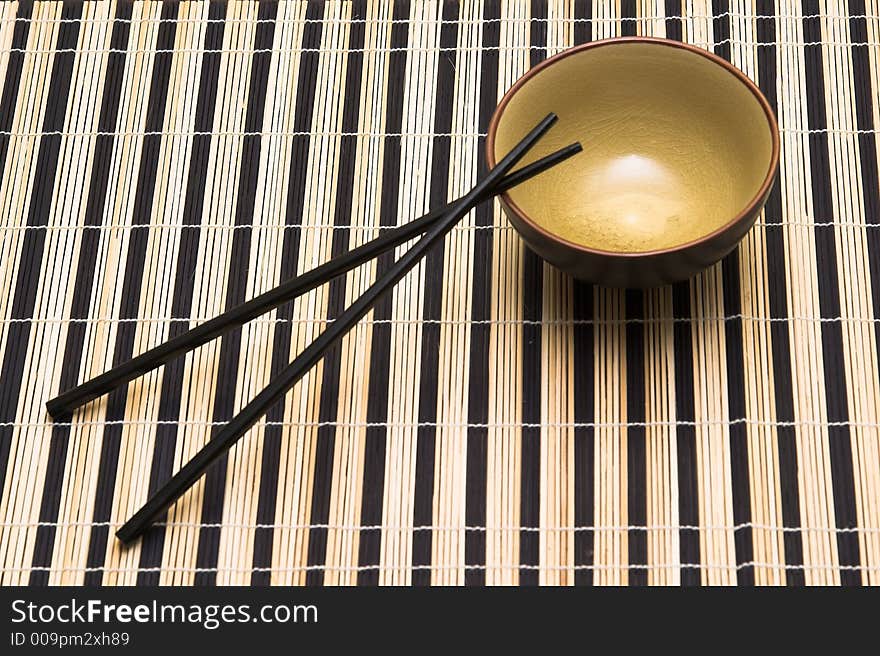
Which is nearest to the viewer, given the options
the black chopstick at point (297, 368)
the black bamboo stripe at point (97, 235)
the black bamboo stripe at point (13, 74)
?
the black chopstick at point (297, 368)

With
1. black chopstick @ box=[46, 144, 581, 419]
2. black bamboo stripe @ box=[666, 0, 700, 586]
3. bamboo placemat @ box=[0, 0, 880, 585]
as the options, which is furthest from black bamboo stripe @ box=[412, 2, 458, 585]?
black bamboo stripe @ box=[666, 0, 700, 586]

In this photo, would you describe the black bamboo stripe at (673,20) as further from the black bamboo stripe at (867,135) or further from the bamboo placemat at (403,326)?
the black bamboo stripe at (867,135)

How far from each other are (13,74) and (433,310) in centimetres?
62

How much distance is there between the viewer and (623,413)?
128 cm

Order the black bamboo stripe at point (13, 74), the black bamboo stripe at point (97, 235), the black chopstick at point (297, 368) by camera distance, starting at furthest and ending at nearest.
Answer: the black bamboo stripe at point (13, 74) < the black bamboo stripe at point (97, 235) < the black chopstick at point (297, 368)

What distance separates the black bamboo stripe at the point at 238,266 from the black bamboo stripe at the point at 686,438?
0.46 metres

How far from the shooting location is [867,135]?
1.41 meters

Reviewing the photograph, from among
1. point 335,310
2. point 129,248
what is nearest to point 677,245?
point 335,310

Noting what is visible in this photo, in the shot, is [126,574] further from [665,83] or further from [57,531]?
[665,83]

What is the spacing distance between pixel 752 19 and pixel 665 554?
670 mm

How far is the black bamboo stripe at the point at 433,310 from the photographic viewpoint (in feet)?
4.09

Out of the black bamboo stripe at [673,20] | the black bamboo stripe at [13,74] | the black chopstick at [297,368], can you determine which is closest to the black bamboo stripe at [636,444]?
the black chopstick at [297,368]

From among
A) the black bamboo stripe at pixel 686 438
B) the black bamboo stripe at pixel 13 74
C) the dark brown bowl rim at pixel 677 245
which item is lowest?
the black bamboo stripe at pixel 686 438

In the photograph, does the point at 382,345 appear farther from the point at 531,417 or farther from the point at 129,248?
the point at 129,248
